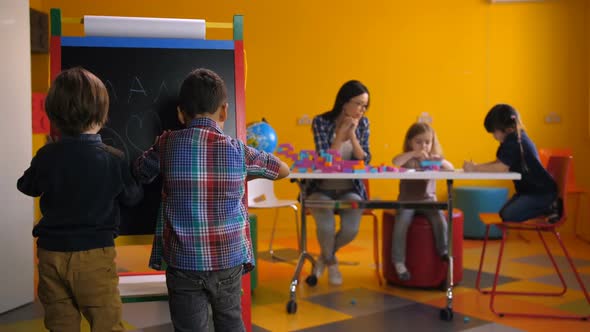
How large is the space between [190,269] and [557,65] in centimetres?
518

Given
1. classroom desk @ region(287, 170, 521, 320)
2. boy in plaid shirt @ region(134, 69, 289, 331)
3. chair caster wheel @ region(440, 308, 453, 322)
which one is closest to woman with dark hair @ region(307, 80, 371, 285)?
classroom desk @ region(287, 170, 521, 320)

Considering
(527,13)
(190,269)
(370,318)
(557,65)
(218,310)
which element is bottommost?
(370,318)

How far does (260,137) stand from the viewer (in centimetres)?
376

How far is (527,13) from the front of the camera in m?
5.94

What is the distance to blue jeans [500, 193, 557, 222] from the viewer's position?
316cm

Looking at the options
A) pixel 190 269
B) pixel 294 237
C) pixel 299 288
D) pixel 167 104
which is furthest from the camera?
pixel 294 237

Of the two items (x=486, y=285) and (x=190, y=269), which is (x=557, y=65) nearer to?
(x=486, y=285)

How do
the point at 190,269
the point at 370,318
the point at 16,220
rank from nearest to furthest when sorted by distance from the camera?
the point at 190,269
the point at 370,318
the point at 16,220

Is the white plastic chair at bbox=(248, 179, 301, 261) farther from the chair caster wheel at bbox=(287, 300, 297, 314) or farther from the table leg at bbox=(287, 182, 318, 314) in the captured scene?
the chair caster wheel at bbox=(287, 300, 297, 314)

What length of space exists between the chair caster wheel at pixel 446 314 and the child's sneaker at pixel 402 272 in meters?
0.54

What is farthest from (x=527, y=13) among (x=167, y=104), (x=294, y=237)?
(x=167, y=104)

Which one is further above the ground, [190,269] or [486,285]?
[190,269]

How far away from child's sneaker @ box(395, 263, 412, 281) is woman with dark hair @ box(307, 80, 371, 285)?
13.3 inches

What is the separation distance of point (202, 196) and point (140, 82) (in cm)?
74
